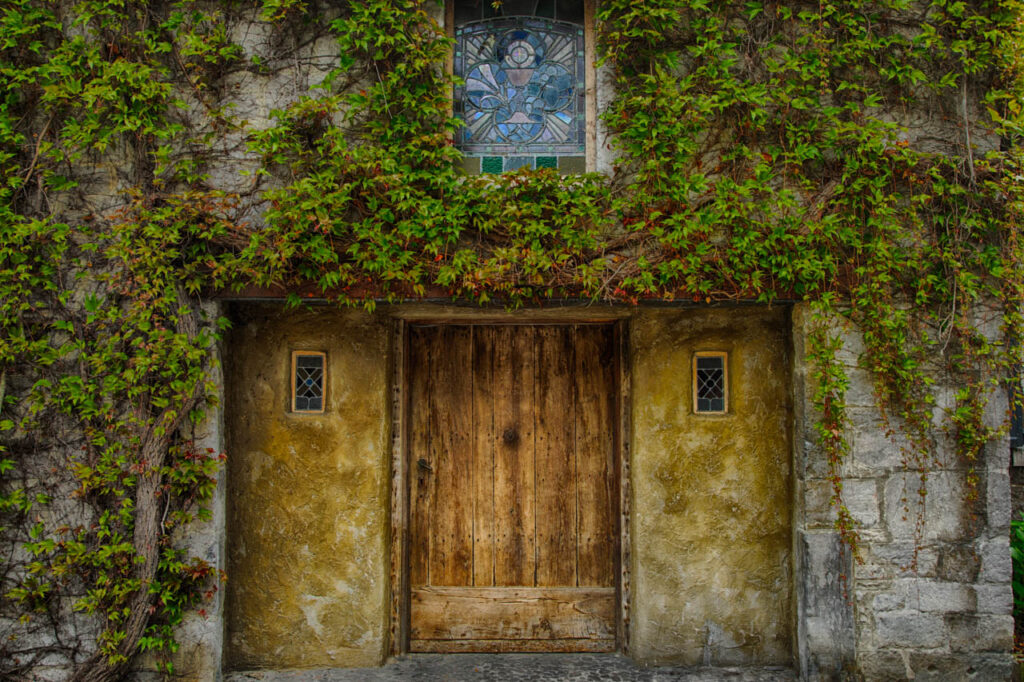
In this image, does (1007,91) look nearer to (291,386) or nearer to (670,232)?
(670,232)

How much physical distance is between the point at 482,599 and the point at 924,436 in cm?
253

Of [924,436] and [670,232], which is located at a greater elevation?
[670,232]

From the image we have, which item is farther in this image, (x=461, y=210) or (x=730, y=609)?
(x=730, y=609)

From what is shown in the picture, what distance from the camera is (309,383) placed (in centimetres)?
376

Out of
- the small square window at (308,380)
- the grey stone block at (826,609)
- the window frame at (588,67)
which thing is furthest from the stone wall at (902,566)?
the small square window at (308,380)

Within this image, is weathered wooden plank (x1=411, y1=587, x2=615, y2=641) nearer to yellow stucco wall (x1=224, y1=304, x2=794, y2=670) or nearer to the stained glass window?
yellow stucco wall (x1=224, y1=304, x2=794, y2=670)

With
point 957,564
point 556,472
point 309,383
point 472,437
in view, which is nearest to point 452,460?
point 472,437

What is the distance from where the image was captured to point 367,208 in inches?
136

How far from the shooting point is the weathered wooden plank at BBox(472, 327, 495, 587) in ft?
13.0

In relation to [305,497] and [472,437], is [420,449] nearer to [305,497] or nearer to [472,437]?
[472,437]

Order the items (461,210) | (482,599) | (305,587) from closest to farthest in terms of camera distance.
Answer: (461,210) → (305,587) → (482,599)

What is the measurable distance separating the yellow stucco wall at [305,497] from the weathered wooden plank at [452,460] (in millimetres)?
358

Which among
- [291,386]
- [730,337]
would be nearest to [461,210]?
[291,386]

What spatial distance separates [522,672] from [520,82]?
3218mm
